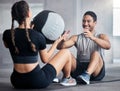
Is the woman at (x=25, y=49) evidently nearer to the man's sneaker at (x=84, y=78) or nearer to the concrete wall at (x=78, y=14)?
the man's sneaker at (x=84, y=78)

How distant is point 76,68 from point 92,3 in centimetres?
204

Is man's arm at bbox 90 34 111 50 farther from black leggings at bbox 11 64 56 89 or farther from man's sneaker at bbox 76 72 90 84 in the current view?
black leggings at bbox 11 64 56 89

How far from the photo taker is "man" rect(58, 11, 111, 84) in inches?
99.9

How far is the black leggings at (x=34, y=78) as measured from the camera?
211 cm

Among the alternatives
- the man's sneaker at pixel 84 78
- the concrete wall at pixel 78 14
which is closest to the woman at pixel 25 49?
the man's sneaker at pixel 84 78

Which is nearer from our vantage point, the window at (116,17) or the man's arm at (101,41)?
the man's arm at (101,41)

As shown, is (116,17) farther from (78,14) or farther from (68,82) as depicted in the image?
(68,82)

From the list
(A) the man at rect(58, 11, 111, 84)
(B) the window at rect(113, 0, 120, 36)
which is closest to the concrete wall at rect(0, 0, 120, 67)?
(B) the window at rect(113, 0, 120, 36)

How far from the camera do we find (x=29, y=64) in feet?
6.86

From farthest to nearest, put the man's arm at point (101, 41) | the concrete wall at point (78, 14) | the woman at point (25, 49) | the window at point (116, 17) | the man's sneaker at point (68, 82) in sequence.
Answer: the window at point (116, 17), the concrete wall at point (78, 14), the man's arm at point (101, 41), the man's sneaker at point (68, 82), the woman at point (25, 49)

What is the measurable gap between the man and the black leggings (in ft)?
1.16

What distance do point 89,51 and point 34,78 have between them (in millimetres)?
742

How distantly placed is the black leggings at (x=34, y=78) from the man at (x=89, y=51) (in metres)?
0.35

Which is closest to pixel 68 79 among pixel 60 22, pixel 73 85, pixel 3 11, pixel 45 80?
pixel 73 85
